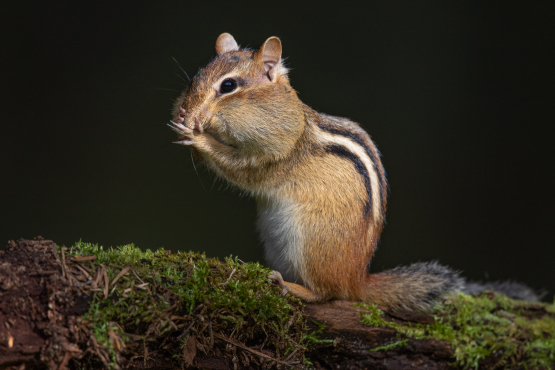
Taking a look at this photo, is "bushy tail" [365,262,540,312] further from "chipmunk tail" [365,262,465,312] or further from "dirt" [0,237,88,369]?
"dirt" [0,237,88,369]

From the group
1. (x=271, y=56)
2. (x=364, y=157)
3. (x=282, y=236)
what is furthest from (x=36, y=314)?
(x=364, y=157)

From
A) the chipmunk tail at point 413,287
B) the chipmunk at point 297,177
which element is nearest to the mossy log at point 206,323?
the chipmunk tail at point 413,287

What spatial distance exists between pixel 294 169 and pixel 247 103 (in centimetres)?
51

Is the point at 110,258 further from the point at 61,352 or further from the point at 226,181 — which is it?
the point at 226,181

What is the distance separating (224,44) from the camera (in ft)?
10.4

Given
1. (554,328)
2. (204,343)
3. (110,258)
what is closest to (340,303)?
(204,343)

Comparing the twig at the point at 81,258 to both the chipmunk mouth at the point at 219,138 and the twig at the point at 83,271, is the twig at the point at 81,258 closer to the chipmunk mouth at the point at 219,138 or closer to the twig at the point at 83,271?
the twig at the point at 83,271

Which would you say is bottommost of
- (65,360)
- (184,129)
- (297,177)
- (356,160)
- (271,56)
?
(65,360)

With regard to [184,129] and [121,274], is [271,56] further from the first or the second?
[121,274]

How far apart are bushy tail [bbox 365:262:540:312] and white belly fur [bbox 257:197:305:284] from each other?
21.0 inches

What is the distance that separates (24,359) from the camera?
168cm

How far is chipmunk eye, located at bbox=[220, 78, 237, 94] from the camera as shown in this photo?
270cm

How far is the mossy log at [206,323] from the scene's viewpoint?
1.73 m

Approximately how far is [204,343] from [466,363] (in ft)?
4.41
